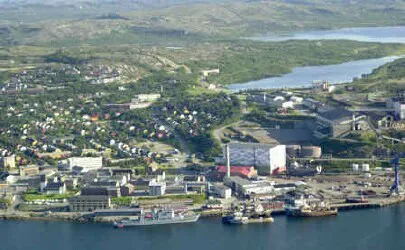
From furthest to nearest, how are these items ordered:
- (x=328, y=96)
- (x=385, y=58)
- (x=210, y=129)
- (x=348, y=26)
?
(x=348, y=26) → (x=385, y=58) → (x=328, y=96) → (x=210, y=129)

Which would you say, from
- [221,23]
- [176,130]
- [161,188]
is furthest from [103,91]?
[221,23]

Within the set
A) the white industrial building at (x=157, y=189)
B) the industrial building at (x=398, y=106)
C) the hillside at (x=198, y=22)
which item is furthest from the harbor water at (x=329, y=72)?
the white industrial building at (x=157, y=189)

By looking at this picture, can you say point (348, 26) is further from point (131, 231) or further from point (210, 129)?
point (131, 231)

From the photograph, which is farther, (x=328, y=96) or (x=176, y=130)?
(x=328, y=96)

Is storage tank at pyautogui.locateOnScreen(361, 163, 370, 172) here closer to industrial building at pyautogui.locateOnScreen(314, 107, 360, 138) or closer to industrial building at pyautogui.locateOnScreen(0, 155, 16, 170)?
industrial building at pyautogui.locateOnScreen(314, 107, 360, 138)

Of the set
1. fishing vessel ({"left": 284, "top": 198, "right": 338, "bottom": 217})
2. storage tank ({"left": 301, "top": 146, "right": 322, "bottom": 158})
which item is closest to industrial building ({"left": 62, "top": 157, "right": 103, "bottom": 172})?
storage tank ({"left": 301, "top": 146, "right": 322, "bottom": 158})

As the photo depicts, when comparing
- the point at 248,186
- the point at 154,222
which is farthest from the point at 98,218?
the point at 248,186

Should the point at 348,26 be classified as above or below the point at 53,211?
above
